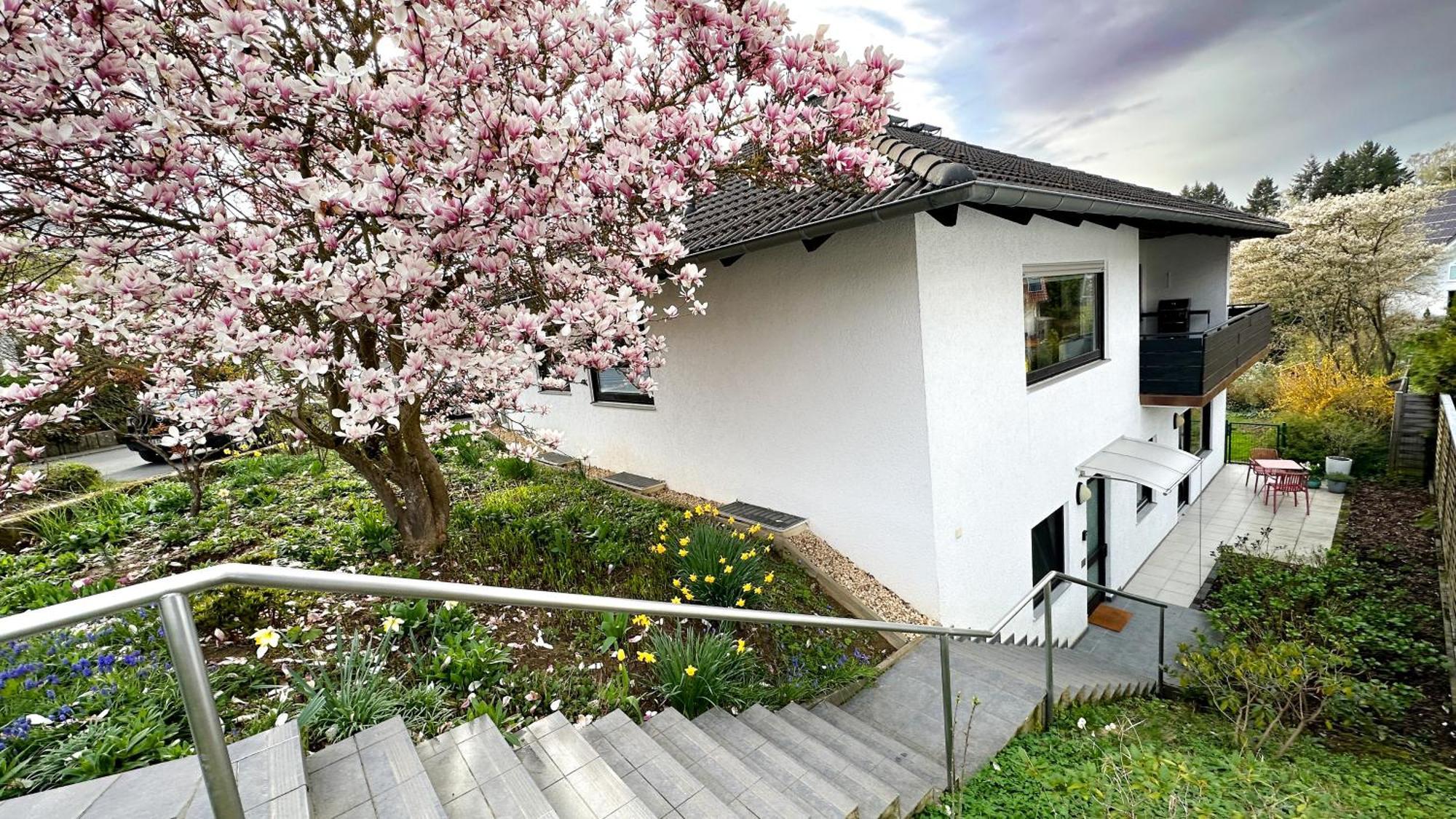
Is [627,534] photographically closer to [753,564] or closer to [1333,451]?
[753,564]

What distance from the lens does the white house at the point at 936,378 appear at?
511 centimetres

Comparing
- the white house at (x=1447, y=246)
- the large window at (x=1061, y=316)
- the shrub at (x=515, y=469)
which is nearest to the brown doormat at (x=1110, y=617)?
the large window at (x=1061, y=316)

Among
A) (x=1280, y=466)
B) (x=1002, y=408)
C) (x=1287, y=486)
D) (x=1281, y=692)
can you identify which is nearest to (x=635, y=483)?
(x=1002, y=408)

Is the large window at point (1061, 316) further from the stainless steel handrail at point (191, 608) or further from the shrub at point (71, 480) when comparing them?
the shrub at point (71, 480)

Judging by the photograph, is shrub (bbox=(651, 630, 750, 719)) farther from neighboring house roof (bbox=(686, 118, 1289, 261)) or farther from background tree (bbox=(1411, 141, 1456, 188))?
background tree (bbox=(1411, 141, 1456, 188))

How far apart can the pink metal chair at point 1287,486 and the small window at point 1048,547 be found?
710 cm

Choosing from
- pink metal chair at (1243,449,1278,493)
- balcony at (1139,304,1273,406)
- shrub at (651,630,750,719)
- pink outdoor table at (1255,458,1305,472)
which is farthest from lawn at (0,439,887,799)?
pink metal chair at (1243,449,1278,493)

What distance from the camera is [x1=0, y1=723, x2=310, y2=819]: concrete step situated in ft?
5.70

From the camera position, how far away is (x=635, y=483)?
337 inches

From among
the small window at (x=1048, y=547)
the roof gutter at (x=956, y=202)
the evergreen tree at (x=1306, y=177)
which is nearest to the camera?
the roof gutter at (x=956, y=202)

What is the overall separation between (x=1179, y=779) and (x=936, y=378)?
10.5ft

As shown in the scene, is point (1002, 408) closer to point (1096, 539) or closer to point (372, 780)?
point (1096, 539)

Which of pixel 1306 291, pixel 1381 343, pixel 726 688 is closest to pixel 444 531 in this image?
pixel 726 688

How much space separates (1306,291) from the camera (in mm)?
17656
